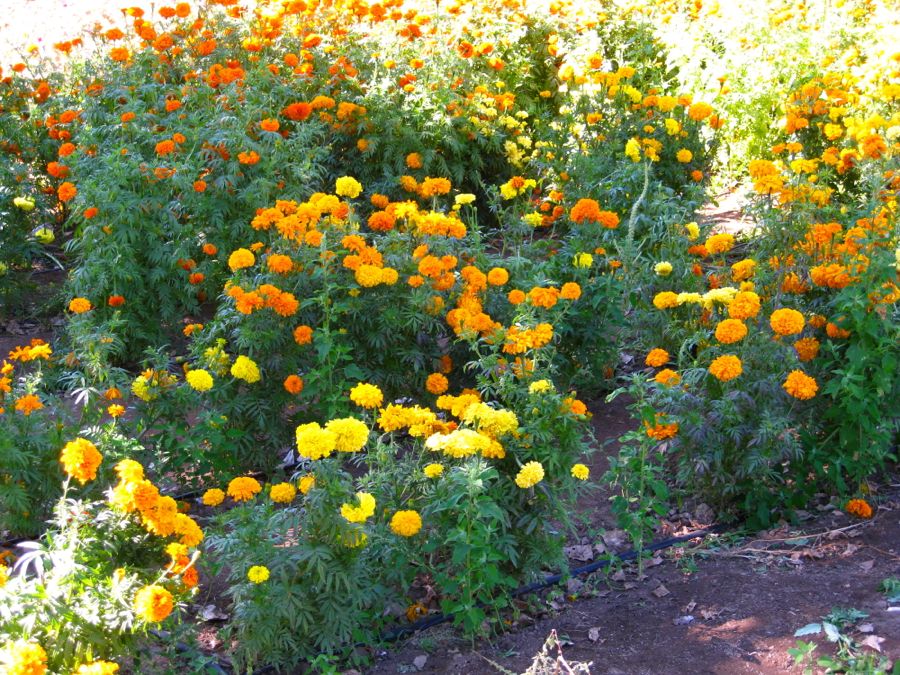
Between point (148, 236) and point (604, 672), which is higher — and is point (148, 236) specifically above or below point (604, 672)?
above

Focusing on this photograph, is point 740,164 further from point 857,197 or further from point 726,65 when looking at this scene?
point 857,197

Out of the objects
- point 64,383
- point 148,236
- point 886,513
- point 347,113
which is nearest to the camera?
point 886,513

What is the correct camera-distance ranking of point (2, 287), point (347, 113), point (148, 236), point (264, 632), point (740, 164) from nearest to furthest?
point (264, 632) → point (148, 236) → point (2, 287) → point (347, 113) → point (740, 164)

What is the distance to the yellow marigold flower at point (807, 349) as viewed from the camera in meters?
→ 3.71

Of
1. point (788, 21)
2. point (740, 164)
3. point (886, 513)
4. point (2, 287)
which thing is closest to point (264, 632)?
point (886, 513)

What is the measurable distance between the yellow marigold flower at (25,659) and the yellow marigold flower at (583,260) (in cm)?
300

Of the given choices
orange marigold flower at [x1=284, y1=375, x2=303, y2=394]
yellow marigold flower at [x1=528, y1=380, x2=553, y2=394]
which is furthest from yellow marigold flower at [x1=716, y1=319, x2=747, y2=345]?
orange marigold flower at [x1=284, y1=375, x2=303, y2=394]

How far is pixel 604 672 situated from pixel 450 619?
24.7 inches

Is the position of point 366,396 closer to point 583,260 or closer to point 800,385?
point 800,385

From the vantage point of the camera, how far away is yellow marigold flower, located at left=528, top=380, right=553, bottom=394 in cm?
316

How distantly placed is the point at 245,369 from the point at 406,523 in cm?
109

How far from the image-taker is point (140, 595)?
235 cm

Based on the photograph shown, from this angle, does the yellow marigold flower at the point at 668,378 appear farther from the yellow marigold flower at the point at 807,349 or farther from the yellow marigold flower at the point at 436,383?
the yellow marigold flower at the point at 436,383

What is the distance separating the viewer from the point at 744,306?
142 inches
